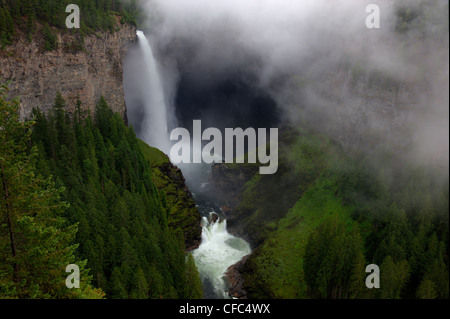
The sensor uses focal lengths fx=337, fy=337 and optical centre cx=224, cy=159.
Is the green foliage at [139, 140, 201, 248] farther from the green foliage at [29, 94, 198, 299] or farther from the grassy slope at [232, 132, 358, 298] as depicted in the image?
the grassy slope at [232, 132, 358, 298]

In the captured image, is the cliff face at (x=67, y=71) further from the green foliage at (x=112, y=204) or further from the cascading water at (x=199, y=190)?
the cascading water at (x=199, y=190)

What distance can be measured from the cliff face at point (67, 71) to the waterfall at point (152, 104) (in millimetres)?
19832

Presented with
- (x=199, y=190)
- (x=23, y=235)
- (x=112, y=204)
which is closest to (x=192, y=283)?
(x=112, y=204)

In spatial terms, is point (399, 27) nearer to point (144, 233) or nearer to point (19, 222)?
point (144, 233)

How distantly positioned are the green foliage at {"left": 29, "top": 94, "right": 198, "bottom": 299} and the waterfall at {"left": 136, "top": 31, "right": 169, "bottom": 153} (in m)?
38.9

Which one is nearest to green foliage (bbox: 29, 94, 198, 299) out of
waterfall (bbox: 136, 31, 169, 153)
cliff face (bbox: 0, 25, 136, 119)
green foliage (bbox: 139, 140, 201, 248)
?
cliff face (bbox: 0, 25, 136, 119)

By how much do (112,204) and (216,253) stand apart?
34809 mm

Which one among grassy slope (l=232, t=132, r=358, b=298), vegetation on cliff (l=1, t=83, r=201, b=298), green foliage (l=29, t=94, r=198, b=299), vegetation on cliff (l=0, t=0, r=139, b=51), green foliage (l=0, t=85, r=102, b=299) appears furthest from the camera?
grassy slope (l=232, t=132, r=358, b=298)

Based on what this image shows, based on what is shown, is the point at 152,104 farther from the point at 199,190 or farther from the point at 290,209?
the point at 290,209

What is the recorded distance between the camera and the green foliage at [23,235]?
23.4 m

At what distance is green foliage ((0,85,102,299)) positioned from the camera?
23.4m

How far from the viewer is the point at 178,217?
8400 centimetres

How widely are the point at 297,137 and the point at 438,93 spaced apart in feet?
→ 266
